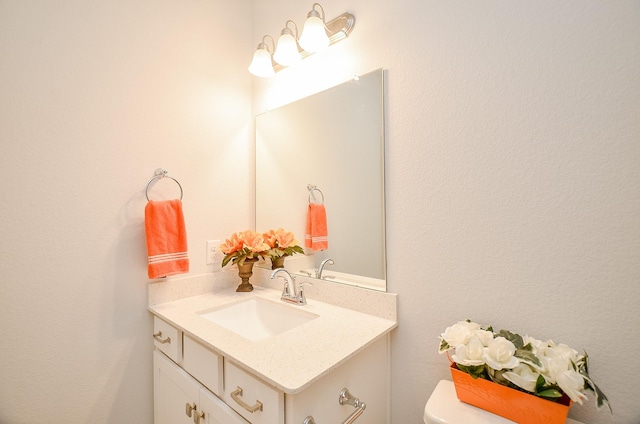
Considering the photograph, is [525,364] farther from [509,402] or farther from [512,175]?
[512,175]

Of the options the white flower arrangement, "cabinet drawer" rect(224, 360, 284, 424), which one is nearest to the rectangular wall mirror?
the white flower arrangement

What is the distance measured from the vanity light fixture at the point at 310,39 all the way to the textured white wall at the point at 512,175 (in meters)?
0.08

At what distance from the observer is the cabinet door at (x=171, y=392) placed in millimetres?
940

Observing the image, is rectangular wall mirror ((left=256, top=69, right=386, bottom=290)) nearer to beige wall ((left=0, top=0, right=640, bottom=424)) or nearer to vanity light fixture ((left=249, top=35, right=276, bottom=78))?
beige wall ((left=0, top=0, right=640, bottom=424))

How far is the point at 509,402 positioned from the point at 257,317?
0.96 metres

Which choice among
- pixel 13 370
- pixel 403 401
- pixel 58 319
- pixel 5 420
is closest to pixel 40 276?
pixel 58 319

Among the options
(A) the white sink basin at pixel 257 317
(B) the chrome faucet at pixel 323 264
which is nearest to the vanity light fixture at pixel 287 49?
(B) the chrome faucet at pixel 323 264

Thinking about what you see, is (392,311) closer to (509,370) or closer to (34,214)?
(509,370)

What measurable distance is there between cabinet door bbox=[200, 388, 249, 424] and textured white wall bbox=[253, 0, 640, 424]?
23.3 inches

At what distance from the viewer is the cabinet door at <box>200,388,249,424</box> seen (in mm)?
773

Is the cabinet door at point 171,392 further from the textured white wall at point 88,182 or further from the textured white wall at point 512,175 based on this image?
the textured white wall at point 512,175

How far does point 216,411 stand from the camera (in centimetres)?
83

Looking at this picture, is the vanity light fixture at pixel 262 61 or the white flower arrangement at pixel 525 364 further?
the vanity light fixture at pixel 262 61

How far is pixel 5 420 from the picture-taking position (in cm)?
90
